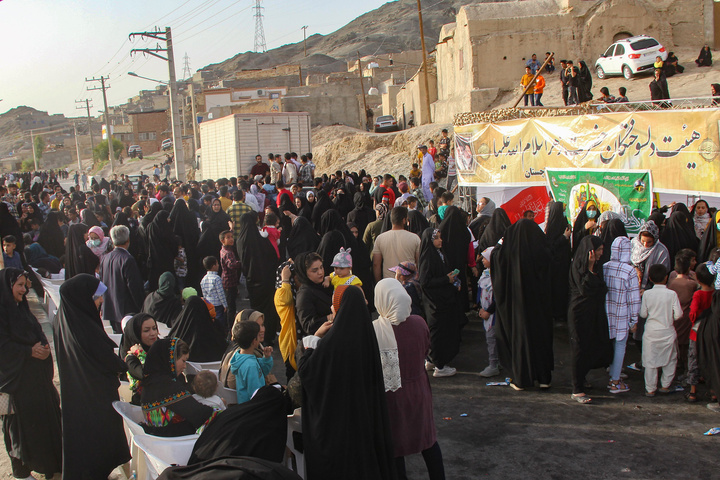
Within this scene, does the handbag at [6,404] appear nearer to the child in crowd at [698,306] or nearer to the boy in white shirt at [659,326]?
the boy in white shirt at [659,326]

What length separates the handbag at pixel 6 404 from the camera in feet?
13.4

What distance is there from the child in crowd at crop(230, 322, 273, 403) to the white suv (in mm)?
18700

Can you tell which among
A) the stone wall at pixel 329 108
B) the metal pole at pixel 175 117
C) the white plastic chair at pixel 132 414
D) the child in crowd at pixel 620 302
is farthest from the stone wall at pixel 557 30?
the white plastic chair at pixel 132 414

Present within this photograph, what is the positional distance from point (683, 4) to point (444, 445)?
22194 mm

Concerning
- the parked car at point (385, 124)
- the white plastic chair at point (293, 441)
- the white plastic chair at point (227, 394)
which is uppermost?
the parked car at point (385, 124)

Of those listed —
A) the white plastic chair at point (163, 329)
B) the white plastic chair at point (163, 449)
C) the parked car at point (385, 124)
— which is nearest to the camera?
→ the white plastic chair at point (163, 449)

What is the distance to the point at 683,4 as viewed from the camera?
21.3m

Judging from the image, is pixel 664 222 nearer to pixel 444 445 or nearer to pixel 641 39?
pixel 444 445

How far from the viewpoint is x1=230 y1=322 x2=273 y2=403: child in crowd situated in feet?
12.1

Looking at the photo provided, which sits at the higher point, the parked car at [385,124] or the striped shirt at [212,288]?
the parked car at [385,124]

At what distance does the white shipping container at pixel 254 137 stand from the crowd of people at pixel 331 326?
34.1 feet

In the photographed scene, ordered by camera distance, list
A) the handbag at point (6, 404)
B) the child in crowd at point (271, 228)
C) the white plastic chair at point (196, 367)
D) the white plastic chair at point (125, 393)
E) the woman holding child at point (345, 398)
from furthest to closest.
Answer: the child in crowd at point (271, 228), the white plastic chair at point (196, 367), the white plastic chair at point (125, 393), the handbag at point (6, 404), the woman holding child at point (345, 398)

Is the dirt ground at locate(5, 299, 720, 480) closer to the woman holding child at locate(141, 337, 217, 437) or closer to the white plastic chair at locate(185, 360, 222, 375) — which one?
the white plastic chair at locate(185, 360, 222, 375)

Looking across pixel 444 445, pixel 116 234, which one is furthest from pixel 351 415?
pixel 116 234
